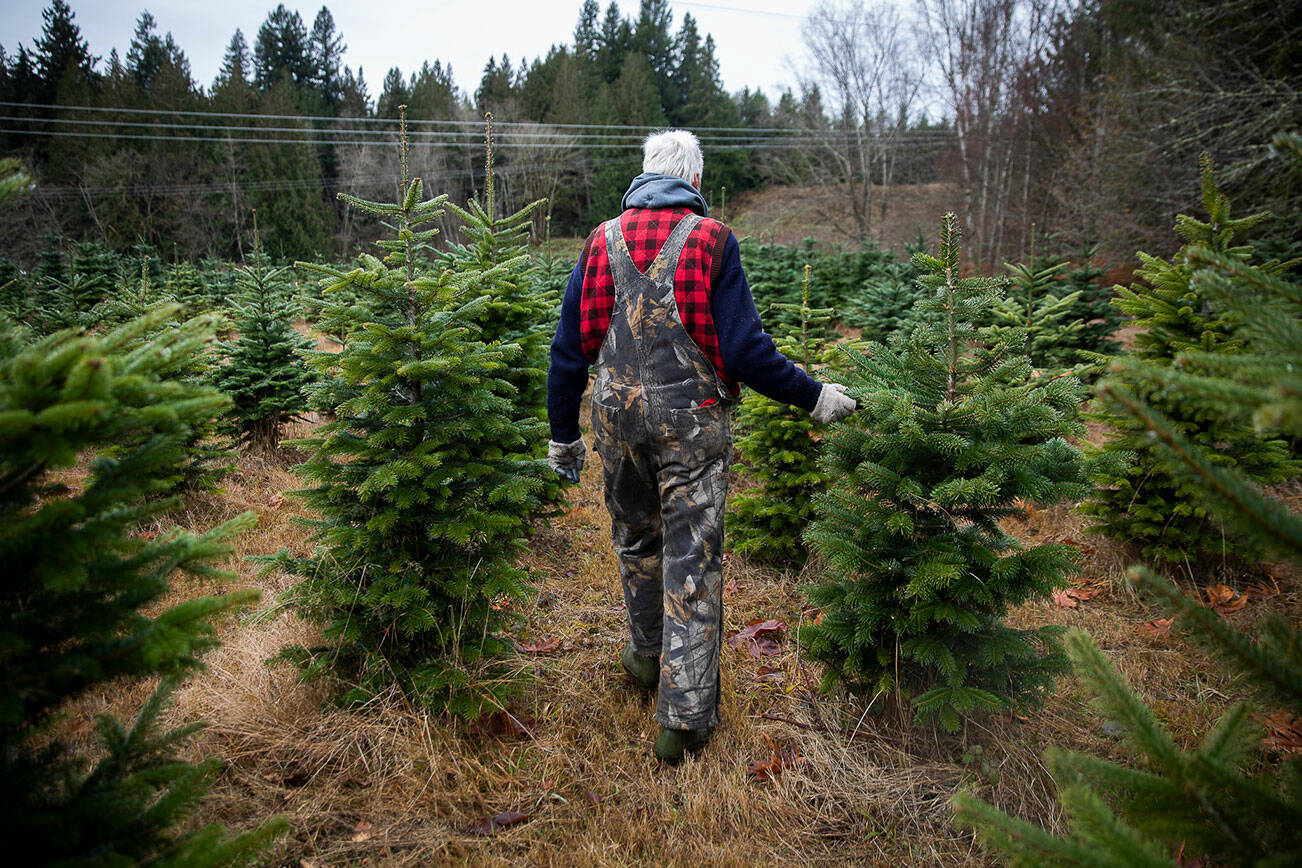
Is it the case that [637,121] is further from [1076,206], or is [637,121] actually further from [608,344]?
[608,344]

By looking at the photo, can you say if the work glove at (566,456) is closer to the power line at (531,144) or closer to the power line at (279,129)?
the power line at (279,129)

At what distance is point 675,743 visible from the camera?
281cm

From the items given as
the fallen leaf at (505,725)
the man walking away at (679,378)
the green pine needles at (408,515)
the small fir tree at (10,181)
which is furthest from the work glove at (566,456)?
the small fir tree at (10,181)

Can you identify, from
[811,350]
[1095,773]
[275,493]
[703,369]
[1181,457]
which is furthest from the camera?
[275,493]

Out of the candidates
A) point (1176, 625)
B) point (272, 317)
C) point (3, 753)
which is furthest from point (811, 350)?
point (272, 317)

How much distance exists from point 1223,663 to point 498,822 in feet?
7.66

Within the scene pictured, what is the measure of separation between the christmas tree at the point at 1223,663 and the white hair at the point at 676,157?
2062 millimetres

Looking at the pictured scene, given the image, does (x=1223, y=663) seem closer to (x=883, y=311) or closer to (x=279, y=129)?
(x=883, y=311)

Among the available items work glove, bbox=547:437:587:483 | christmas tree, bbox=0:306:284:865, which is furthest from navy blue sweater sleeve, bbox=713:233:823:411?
christmas tree, bbox=0:306:284:865

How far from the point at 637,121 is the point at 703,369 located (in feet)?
146

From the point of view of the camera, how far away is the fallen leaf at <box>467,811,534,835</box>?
2.44 m

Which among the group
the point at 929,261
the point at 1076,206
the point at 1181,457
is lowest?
the point at 1181,457

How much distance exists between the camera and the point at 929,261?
2898 mm

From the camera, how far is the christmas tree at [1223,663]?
1033mm
